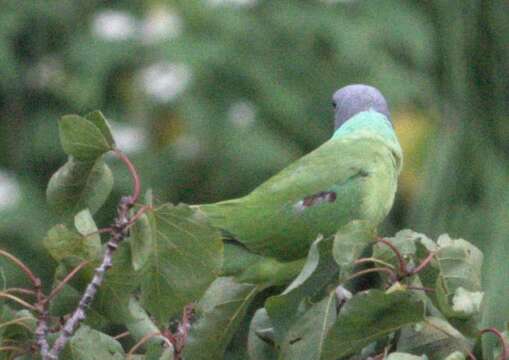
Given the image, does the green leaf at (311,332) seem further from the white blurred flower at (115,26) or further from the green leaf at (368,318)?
the white blurred flower at (115,26)

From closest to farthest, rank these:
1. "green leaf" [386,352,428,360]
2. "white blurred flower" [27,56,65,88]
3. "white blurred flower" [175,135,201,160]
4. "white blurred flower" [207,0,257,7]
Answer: "green leaf" [386,352,428,360] → "white blurred flower" [207,0,257,7] → "white blurred flower" [175,135,201,160] → "white blurred flower" [27,56,65,88]

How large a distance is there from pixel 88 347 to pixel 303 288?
0.95 feet

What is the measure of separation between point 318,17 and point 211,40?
35cm

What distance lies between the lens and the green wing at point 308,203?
2.23m

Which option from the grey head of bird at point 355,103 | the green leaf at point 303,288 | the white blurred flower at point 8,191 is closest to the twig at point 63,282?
the green leaf at point 303,288

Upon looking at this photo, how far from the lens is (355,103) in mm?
2609

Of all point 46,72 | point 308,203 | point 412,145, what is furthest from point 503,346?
point 46,72

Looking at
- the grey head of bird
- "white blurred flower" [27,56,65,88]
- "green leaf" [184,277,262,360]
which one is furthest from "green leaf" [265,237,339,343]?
"white blurred flower" [27,56,65,88]

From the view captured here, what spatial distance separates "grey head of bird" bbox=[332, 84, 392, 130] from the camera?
260cm

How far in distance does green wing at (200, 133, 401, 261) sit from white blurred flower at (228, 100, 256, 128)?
5.23 feet

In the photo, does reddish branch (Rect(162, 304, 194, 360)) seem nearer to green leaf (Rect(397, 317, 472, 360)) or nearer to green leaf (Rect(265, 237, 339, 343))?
green leaf (Rect(265, 237, 339, 343))

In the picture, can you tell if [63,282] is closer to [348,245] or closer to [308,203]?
[348,245]

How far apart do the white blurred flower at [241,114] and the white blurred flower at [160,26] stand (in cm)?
28

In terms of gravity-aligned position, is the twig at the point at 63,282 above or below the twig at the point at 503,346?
above
